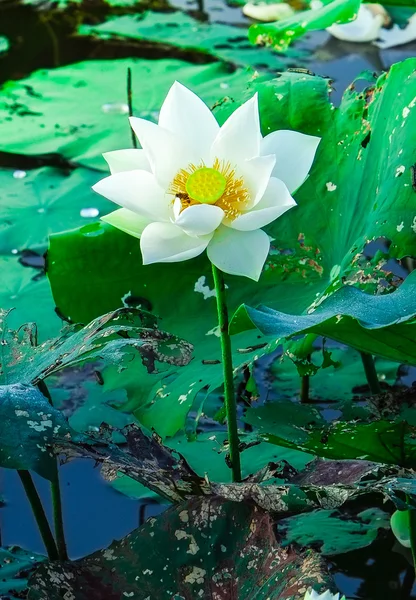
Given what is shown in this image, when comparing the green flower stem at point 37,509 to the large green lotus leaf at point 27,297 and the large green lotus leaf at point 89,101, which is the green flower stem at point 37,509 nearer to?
the large green lotus leaf at point 27,297

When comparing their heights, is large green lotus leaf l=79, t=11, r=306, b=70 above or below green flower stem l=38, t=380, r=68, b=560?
above

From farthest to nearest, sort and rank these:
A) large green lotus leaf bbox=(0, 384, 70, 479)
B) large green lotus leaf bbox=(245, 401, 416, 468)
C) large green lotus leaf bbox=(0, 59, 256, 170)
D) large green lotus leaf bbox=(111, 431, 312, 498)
→ large green lotus leaf bbox=(0, 59, 256, 170) < large green lotus leaf bbox=(111, 431, 312, 498) < large green lotus leaf bbox=(245, 401, 416, 468) < large green lotus leaf bbox=(0, 384, 70, 479)

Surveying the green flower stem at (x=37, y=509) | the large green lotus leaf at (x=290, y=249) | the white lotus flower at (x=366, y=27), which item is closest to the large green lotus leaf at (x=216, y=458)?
the large green lotus leaf at (x=290, y=249)

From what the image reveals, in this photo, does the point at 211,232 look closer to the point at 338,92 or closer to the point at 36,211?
the point at 36,211

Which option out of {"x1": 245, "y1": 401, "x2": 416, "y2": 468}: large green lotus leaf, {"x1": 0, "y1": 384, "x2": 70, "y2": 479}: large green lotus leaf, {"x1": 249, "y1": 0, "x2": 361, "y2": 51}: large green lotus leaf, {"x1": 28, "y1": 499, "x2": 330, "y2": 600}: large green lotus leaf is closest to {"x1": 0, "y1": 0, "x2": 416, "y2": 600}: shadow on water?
{"x1": 245, "y1": 401, "x2": 416, "y2": 468}: large green lotus leaf

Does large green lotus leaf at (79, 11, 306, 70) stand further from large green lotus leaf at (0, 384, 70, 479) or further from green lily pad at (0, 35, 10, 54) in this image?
large green lotus leaf at (0, 384, 70, 479)

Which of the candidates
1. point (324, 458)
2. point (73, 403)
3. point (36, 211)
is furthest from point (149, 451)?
point (36, 211)
